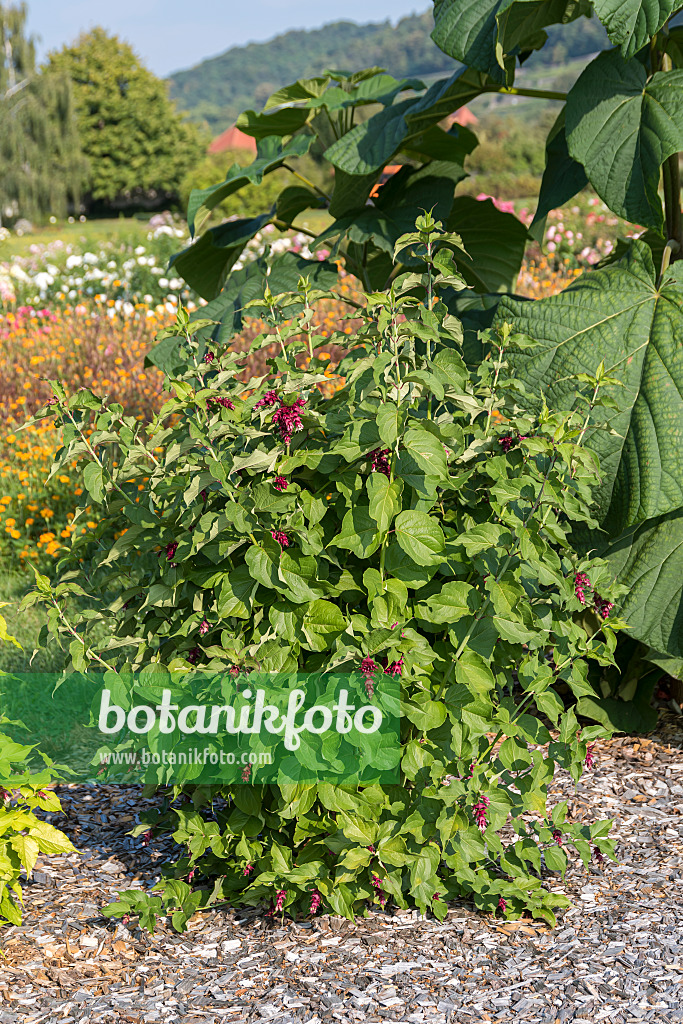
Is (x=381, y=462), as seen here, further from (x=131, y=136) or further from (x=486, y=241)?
(x=131, y=136)

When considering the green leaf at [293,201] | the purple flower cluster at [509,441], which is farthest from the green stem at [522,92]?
the purple flower cluster at [509,441]

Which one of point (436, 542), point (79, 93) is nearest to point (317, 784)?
point (436, 542)

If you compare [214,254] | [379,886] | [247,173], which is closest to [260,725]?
[379,886]

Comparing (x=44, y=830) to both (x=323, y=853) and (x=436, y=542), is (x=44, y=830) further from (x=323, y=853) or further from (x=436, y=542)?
(x=436, y=542)

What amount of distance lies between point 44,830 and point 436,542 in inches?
42.3

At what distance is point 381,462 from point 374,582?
227 mm

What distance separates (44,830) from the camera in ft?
6.39

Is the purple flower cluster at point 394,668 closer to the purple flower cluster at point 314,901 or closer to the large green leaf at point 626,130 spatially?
the purple flower cluster at point 314,901

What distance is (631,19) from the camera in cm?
195

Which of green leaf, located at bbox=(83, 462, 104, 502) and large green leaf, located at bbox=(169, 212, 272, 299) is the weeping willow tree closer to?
large green leaf, located at bbox=(169, 212, 272, 299)

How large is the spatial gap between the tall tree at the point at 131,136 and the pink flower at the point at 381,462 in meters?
37.9

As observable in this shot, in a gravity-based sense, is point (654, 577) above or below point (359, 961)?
above

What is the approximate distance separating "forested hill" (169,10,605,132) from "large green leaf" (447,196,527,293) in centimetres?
10079

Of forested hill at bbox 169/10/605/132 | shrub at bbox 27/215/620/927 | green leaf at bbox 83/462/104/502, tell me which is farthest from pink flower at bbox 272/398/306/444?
forested hill at bbox 169/10/605/132
